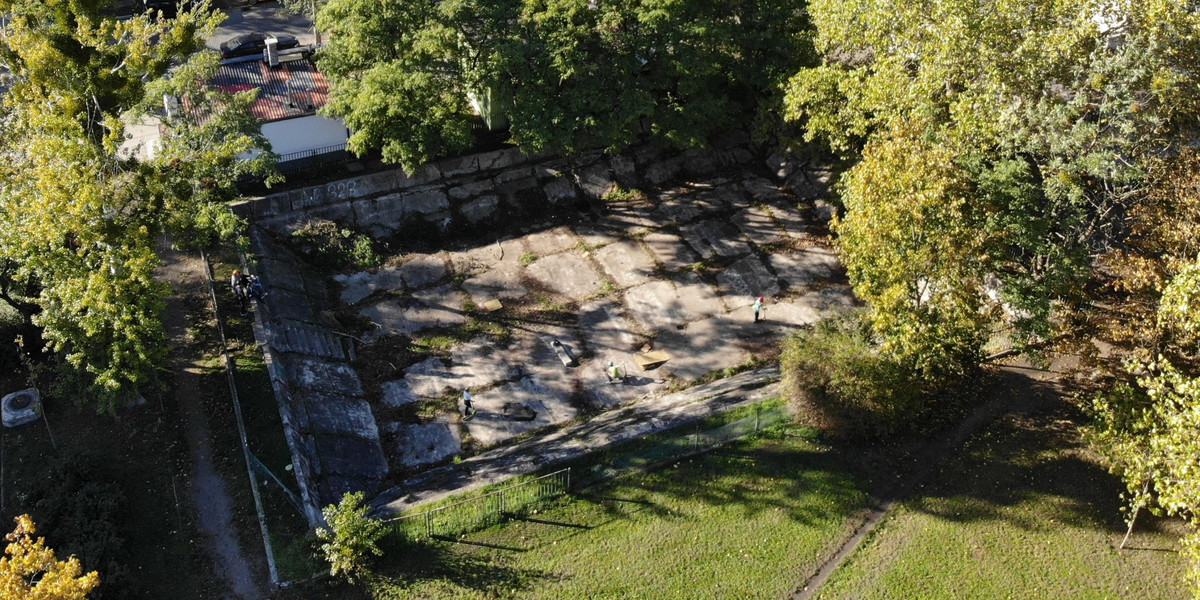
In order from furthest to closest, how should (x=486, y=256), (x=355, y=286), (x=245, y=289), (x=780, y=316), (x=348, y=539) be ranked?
1. (x=486, y=256)
2. (x=355, y=286)
3. (x=780, y=316)
4. (x=245, y=289)
5. (x=348, y=539)

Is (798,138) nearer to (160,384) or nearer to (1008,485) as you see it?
(1008,485)

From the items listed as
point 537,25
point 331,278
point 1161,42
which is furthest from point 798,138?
point 331,278

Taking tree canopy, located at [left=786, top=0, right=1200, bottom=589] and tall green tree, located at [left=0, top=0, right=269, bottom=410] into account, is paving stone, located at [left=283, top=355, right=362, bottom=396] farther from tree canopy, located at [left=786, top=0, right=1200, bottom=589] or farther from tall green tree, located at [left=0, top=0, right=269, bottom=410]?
tree canopy, located at [left=786, top=0, right=1200, bottom=589]

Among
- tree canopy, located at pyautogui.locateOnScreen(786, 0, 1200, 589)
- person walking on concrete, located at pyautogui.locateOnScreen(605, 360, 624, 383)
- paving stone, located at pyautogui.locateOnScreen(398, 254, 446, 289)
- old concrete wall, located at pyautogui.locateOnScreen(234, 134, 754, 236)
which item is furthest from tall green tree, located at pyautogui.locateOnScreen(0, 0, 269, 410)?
tree canopy, located at pyautogui.locateOnScreen(786, 0, 1200, 589)

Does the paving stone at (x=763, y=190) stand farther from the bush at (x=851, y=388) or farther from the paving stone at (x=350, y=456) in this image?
the paving stone at (x=350, y=456)

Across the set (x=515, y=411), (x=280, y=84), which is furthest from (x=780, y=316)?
(x=280, y=84)

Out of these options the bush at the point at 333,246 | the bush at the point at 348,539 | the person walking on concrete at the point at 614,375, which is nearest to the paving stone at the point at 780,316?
the person walking on concrete at the point at 614,375

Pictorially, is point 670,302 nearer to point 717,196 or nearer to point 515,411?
point 717,196
